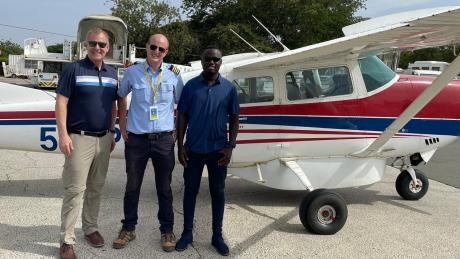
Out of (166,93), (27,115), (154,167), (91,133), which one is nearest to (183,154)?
(154,167)

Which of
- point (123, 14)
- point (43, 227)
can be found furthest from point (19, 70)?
point (43, 227)

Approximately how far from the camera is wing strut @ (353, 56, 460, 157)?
174 inches

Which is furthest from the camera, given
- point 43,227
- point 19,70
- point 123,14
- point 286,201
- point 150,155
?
point 123,14

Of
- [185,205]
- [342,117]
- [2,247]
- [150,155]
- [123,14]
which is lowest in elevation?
[2,247]

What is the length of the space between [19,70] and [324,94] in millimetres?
38592

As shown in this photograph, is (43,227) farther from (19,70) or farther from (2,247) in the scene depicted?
(19,70)

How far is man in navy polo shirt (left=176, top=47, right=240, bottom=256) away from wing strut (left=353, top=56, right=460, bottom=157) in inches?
83.3

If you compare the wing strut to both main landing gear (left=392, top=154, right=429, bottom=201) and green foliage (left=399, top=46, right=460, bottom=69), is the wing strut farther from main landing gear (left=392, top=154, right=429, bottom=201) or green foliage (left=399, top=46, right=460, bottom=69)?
green foliage (left=399, top=46, right=460, bottom=69)

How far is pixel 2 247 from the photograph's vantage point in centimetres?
412

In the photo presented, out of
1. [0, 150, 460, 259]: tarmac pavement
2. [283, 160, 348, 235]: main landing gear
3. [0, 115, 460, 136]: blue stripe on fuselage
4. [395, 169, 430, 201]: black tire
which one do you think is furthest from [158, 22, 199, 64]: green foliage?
[283, 160, 348, 235]: main landing gear

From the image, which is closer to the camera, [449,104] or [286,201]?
[449,104]

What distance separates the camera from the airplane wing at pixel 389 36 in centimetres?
377

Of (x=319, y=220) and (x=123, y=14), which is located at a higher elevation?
(x=123, y=14)

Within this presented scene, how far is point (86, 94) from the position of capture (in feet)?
12.3
